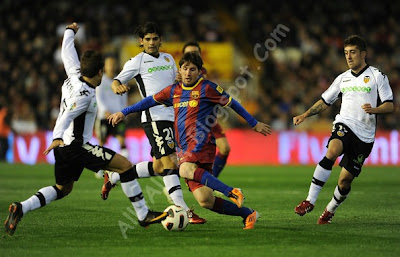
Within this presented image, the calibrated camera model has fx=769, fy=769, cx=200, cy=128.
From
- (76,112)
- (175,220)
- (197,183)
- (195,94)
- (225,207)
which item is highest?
(195,94)

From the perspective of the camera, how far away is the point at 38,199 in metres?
7.74

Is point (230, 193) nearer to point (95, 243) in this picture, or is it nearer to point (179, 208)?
Result: point (179, 208)

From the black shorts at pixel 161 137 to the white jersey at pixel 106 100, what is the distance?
633 centimetres

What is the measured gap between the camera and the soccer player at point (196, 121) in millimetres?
7969

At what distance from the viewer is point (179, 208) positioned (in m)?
7.94

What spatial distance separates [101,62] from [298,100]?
16.2 m

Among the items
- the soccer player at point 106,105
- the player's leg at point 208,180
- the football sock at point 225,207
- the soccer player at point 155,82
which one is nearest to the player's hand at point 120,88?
the soccer player at point 155,82

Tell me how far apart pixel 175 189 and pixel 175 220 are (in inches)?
39.2

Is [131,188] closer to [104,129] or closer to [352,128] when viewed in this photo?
[352,128]

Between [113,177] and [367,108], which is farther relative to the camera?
[113,177]

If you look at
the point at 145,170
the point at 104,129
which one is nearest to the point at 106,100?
the point at 104,129

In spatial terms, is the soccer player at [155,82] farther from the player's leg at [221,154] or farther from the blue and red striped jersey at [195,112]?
the player's leg at [221,154]

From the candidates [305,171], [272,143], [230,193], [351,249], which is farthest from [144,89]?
[272,143]

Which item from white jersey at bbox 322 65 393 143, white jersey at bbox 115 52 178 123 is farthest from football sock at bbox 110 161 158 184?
white jersey at bbox 322 65 393 143
